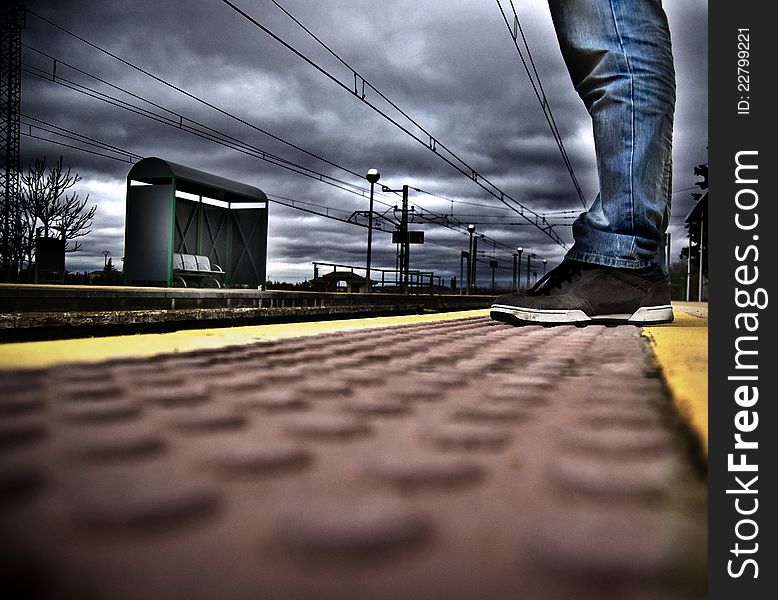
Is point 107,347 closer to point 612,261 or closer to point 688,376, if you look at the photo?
point 688,376

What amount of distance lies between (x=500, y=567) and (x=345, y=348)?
751 mm

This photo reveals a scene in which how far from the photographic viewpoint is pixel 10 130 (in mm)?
13422

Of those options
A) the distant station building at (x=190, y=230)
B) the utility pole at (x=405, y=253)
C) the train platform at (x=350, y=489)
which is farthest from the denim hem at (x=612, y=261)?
the utility pole at (x=405, y=253)

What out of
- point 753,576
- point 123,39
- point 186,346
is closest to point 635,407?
point 753,576

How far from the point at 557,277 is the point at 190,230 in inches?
478

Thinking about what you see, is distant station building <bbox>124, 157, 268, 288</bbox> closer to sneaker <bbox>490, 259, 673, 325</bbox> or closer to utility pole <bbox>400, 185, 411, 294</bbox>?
utility pole <bbox>400, 185, 411, 294</bbox>

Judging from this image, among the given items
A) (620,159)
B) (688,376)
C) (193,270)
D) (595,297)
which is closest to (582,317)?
(595,297)

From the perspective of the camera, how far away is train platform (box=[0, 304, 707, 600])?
0.19m

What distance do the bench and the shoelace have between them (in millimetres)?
11126

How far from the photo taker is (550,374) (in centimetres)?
67

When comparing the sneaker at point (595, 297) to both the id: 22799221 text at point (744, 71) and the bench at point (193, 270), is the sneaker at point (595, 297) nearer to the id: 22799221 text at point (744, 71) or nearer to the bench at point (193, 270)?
the id: 22799221 text at point (744, 71)

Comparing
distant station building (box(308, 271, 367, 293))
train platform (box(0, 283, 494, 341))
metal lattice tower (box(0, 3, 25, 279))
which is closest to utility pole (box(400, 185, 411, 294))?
distant station building (box(308, 271, 367, 293))

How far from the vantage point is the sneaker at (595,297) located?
1.53m

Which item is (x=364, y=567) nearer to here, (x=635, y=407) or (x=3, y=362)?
(x=635, y=407)
